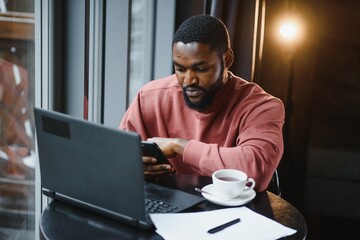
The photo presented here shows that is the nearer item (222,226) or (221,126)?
(222,226)

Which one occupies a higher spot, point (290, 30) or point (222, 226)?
point (290, 30)

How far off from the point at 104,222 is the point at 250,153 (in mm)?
522

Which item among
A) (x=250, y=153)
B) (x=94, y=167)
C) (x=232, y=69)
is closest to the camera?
(x=94, y=167)

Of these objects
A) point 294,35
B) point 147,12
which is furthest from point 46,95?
point 294,35

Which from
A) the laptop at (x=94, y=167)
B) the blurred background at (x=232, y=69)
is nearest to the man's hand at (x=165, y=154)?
the laptop at (x=94, y=167)

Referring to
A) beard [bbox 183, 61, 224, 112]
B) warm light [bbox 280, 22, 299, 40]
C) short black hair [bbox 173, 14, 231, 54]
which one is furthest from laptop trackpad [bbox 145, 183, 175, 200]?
warm light [bbox 280, 22, 299, 40]

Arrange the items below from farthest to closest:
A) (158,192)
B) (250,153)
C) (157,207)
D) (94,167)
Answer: (250,153), (158,192), (157,207), (94,167)

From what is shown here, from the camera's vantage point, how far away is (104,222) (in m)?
1.15

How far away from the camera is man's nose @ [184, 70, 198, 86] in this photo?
1.62 meters

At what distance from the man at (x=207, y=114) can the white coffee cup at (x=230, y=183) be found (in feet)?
0.37

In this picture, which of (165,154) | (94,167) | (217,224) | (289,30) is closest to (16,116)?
(165,154)

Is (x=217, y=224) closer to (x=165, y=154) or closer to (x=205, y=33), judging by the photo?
(x=165, y=154)

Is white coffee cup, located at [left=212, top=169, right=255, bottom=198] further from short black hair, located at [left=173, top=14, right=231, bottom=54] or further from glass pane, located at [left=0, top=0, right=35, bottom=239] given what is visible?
glass pane, located at [left=0, top=0, right=35, bottom=239]

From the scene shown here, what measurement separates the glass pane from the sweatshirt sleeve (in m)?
0.69
